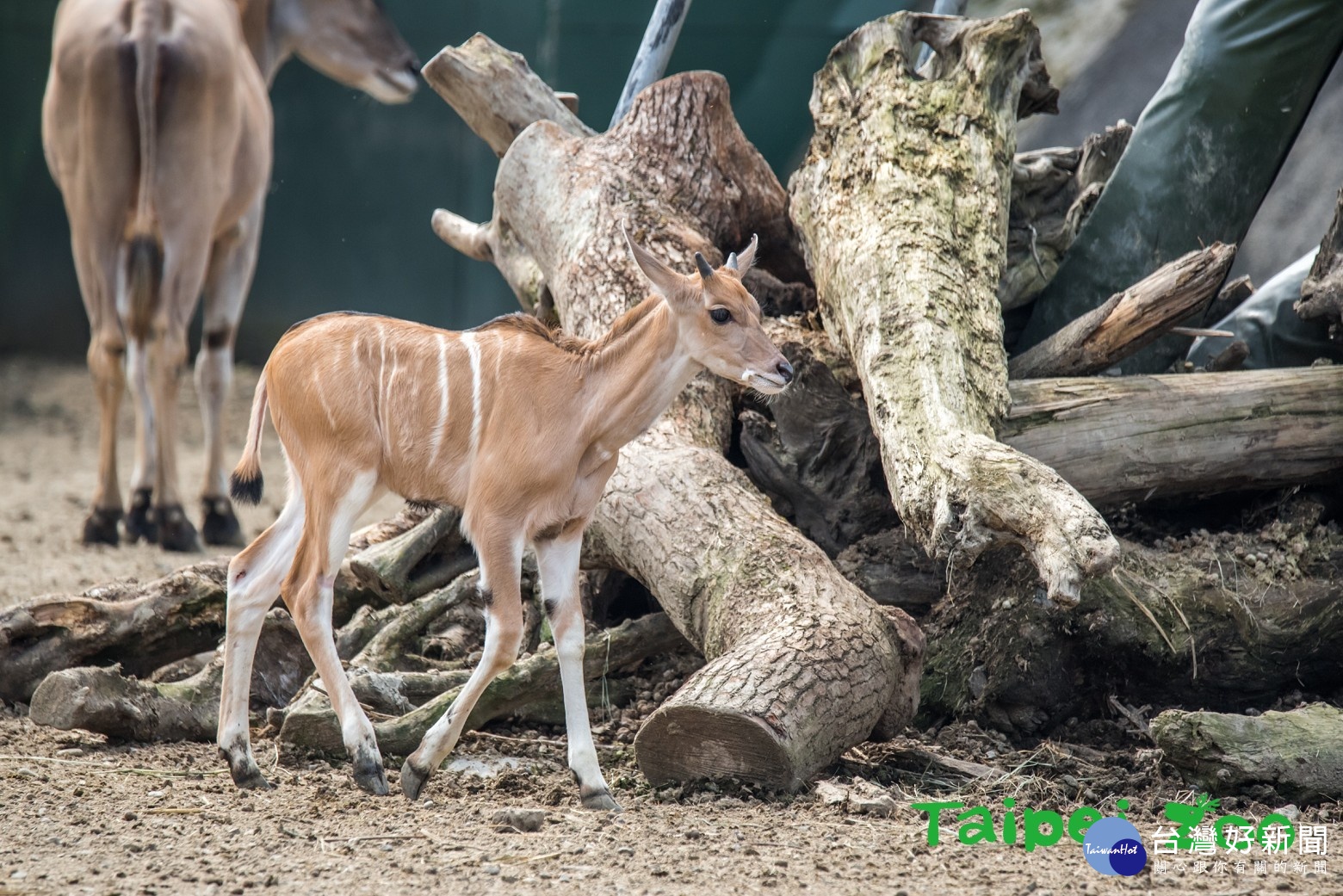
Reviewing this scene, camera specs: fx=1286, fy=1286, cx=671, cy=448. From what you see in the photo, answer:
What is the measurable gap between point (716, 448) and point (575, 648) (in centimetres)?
138

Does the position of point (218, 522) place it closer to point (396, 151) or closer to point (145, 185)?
point (145, 185)

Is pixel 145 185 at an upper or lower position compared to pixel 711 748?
upper

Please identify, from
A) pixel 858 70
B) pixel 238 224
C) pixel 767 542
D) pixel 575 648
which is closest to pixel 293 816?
pixel 575 648

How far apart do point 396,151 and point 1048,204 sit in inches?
278

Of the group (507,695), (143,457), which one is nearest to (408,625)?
(507,695)

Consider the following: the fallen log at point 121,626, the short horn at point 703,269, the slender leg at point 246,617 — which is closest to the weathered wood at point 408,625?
the fallen log at point 121,626

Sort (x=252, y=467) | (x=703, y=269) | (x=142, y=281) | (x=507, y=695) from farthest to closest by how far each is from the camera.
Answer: (x=142, y=281) < (x=507, y=695) < (x=252, y=467) < (x=703, y=269)

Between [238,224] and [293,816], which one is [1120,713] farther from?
[238,224]

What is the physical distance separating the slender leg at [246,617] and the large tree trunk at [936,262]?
1.78 meters

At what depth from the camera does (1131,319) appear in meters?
4.50

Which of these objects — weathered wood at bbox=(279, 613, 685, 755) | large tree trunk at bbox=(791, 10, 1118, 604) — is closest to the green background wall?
large tree trunk at bbox=(791, 10, 1118, 604)

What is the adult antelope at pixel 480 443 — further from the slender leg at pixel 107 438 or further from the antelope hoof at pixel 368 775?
the slender leg at pixel 107 438


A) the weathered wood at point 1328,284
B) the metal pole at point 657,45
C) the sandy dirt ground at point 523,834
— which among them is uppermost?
the metal pole at point 657,45

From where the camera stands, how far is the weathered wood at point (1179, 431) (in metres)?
4.44
